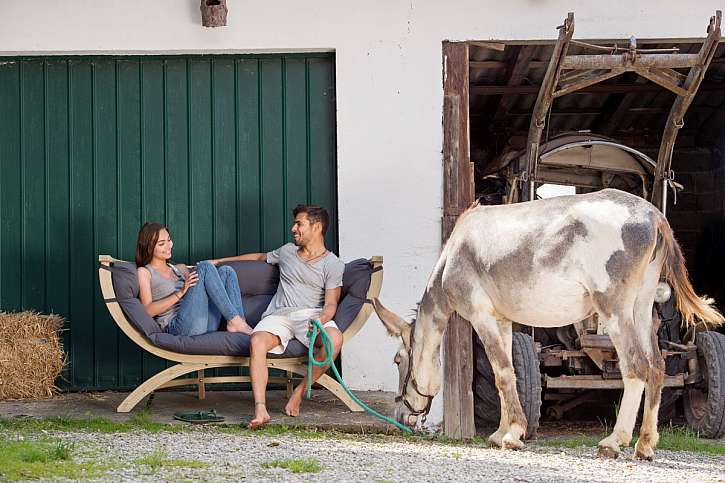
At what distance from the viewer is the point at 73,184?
816cm

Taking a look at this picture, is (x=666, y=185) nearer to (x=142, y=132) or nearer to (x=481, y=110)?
(x=481, y=110)

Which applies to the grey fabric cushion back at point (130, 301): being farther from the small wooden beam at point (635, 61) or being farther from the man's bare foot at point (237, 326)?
the small wooden beam at point (635, 61)

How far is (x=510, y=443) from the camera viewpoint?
19.6ft

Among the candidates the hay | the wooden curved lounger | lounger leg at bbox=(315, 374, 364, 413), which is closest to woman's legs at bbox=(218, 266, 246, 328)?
the wooden curved lounger

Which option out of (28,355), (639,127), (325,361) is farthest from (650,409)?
(639,127)

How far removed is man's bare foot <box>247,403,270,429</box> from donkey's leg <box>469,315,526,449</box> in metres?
1.37

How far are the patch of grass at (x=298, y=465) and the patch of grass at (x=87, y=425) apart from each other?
4.32 feet

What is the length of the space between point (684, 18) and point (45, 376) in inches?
210

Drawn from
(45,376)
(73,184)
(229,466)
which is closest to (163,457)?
(229,466)

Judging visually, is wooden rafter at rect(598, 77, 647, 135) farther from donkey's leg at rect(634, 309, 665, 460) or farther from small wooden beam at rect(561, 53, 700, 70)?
donkey's leg at rect(634, 309, 665, 460)

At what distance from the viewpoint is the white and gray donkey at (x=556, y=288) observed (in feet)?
18.7

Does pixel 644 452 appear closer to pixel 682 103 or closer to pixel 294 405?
pixel 294 405

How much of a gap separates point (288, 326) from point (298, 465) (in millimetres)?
1857

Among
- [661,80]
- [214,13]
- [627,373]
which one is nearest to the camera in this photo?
[627,373]
